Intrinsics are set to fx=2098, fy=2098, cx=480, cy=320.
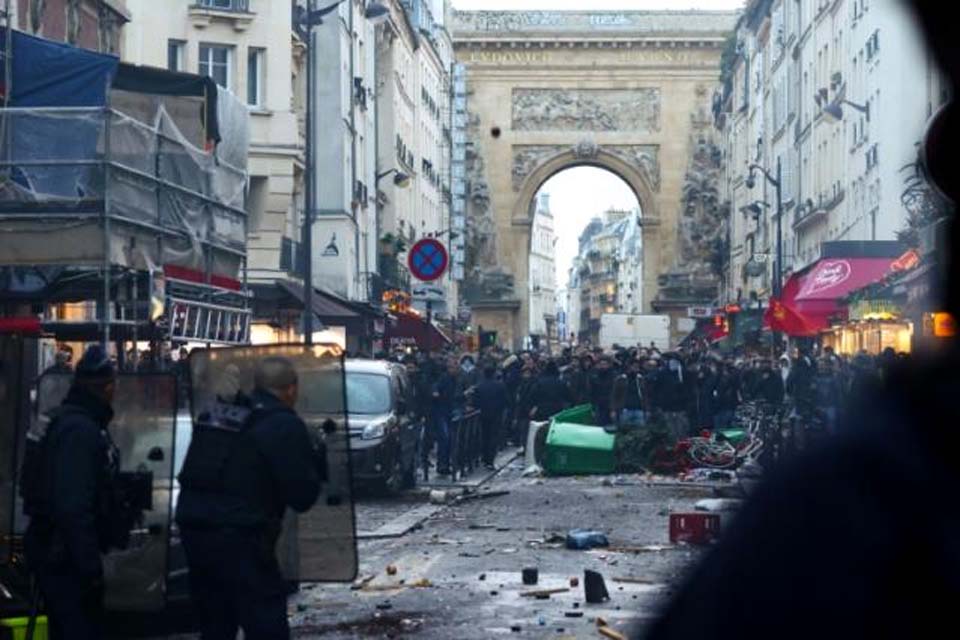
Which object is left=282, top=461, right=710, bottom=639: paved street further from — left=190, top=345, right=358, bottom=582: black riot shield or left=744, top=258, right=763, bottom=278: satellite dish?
left=744, top=258, right=763, bottom=278: satellite dish

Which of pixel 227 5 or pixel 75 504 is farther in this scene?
pixel 227 5

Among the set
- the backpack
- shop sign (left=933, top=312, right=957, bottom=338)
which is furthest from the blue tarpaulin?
shop sign (left=933, top=312, right=957, bottom=338)

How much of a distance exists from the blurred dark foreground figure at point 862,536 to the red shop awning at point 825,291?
121 feet

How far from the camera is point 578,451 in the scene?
105ft

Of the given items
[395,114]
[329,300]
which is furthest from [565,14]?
[329,300]

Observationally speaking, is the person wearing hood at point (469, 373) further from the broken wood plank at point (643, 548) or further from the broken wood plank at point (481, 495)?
the broken wood plank at point (643, 548)

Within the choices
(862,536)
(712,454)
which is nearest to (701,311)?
(712,454)

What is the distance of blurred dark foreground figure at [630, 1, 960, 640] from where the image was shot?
1.46 metres

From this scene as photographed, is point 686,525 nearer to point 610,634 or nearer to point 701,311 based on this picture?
point 610,634

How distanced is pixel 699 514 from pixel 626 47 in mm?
93905

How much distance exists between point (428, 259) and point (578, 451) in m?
5.41

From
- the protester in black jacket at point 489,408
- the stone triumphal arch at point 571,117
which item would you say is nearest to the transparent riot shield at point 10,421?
the protester in black jacket at point 489,408

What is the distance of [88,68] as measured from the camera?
69.3 ft

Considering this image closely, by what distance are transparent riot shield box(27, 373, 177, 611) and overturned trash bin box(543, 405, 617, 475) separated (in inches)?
791
